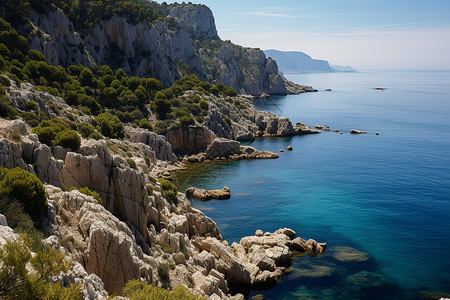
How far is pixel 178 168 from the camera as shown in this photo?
8844 centimetres

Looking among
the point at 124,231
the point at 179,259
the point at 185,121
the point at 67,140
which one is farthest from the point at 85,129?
the point at 185,121

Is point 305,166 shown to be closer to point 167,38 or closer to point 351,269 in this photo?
point 351,269

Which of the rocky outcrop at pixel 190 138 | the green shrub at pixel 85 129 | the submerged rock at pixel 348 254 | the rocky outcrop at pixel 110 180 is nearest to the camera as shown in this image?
the rocky outcrop at pixel 110 180

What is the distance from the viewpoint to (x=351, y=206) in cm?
6638

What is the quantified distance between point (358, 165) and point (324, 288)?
2383 inches

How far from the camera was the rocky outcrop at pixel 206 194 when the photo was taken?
2749 inches

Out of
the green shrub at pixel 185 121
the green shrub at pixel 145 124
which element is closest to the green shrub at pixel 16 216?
the green shrub at pixel 145 124

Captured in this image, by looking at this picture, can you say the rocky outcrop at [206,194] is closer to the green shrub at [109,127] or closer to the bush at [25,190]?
the green shrub at [109,127]

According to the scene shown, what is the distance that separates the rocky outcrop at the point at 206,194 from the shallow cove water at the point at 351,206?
184cm

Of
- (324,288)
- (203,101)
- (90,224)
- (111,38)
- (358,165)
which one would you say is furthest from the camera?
(111,38)

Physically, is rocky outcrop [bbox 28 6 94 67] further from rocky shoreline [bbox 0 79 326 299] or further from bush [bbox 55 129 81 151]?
bush [bbox 55 129 81 151]

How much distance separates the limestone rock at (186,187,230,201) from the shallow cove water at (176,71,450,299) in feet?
6.12

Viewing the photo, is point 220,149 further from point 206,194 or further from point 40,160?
point 40,160

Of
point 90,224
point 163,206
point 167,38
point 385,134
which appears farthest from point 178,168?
point 167,38
